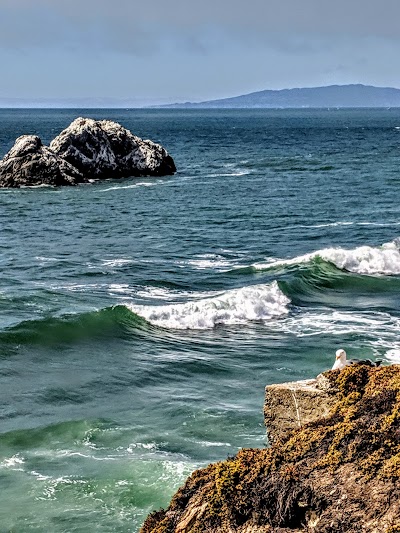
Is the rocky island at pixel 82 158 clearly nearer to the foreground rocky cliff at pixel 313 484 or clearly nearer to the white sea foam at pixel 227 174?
the white sea foam at pixel 227 174

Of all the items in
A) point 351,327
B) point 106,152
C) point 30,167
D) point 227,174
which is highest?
point 106,152

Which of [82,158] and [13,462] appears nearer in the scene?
[13,462]

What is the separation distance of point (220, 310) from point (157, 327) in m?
2.47

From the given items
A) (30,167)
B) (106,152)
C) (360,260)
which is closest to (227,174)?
(106,152)

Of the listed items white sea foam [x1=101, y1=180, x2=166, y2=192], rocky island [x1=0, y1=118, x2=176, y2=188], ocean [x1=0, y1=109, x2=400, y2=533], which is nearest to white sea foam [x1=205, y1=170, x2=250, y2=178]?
rocky island [x1=0, y1=118, x2=176, y2=188]

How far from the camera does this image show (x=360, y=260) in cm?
3828

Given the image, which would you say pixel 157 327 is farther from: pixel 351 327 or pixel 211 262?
pixel 211 262

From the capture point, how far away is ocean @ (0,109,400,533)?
691 inches

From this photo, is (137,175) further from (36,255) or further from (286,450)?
(286,450)

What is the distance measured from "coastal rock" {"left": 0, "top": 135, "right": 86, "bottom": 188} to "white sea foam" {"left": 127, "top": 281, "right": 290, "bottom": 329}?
4044 cm

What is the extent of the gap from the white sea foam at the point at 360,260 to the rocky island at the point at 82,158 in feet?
115

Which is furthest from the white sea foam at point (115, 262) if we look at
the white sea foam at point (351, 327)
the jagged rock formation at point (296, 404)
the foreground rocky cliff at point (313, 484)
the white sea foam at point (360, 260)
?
the foreground rocky cliff at point (313, 484)

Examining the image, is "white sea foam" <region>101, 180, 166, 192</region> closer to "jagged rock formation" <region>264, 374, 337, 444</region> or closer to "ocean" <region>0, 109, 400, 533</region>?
"ocean" <region>0, 109, 400, 533</region>

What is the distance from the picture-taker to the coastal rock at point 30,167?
227 feet
